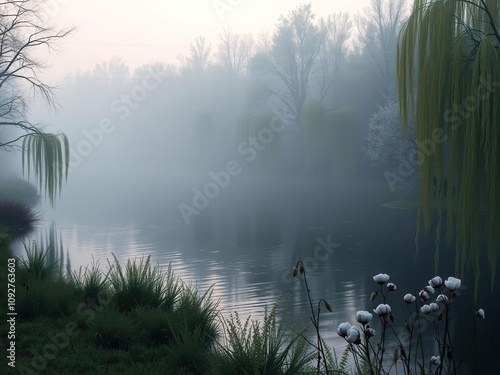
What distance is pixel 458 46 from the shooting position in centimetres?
833

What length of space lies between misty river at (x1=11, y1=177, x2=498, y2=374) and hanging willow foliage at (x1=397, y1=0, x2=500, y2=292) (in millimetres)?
2137

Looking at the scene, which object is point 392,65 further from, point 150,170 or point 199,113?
point 150,170

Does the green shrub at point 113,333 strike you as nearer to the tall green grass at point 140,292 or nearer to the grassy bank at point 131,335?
the grassy bank at point 131,335

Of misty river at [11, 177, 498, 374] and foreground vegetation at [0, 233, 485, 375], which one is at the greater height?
foreground vegetation at [0, 233, 485, 375]

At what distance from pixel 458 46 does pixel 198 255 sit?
35.9 feet

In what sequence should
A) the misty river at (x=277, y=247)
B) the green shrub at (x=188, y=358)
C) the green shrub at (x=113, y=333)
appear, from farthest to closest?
the misty river at (x=277, y=247), the green shrub at (x=113, y=333), the green shrub at (x=188, y=358)

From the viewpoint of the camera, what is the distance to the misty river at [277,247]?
11.8 meters

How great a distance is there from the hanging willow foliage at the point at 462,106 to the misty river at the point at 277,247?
7.01 ft

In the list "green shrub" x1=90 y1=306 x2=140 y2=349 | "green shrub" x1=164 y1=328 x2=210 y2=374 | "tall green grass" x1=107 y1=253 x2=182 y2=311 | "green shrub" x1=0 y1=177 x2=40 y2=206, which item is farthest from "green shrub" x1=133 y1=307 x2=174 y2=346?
"green shrub" x1=0 y1=177 x2=40 y2=206

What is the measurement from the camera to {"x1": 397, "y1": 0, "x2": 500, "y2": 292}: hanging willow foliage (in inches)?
312

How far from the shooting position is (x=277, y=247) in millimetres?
19016

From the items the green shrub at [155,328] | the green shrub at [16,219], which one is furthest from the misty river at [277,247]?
the green shrub at [155,328]

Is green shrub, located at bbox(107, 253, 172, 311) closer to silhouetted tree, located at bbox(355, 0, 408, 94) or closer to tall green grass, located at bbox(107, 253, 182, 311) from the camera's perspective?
tall green grass, located at bbox(107, 253, 182, 311)

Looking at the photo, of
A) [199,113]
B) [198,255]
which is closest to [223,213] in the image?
[198,255]
